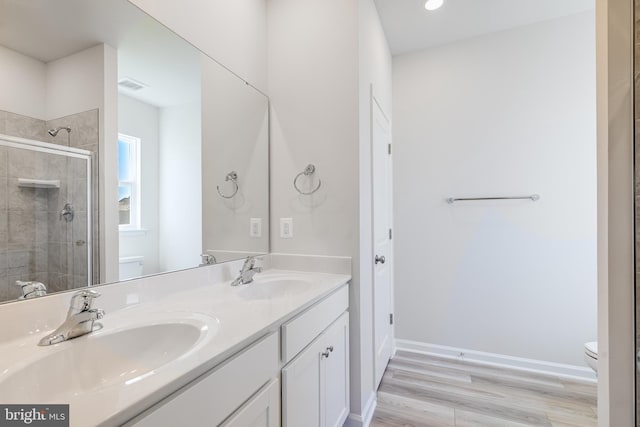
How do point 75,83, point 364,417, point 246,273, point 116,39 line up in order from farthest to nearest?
point 364,417, point 246,273, point 116,39, point 75,83

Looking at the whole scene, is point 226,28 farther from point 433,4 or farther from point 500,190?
point 500,190

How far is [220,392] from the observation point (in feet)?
2.36

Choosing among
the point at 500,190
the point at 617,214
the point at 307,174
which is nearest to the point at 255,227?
the point at 307,174

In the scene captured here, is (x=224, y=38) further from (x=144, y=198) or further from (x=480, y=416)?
(x=480, y=416)

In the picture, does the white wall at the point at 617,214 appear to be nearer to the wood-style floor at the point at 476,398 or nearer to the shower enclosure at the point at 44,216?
the wood-style floor at the point at 476,398

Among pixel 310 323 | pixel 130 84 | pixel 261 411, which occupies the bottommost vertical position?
pixel 261 411


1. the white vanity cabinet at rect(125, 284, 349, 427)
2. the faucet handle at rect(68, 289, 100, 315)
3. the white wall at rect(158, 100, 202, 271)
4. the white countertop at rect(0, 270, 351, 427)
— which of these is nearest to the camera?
the white countertop at rect(0, 270, 351, 427)

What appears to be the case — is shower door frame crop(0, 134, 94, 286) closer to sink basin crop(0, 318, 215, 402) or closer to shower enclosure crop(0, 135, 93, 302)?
shower enclosure crop(0, 135, 93, 302)

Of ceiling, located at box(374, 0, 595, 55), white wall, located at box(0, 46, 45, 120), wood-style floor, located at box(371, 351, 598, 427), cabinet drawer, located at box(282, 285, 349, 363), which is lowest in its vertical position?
wood-style floor, located at box(371, 351, 598, 427)

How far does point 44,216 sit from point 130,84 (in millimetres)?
572

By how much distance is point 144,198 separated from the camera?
3.87 ft

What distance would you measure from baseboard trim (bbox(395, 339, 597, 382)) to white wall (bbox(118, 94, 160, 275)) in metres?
Result: 2.29

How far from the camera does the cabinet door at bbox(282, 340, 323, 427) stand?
1023mm

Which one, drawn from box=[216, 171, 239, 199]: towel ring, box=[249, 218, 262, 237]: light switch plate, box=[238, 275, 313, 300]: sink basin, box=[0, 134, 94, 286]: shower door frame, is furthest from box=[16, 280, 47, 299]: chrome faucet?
box=[249, 218, 262, 237]: light switch plate
